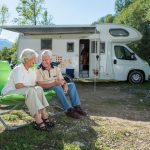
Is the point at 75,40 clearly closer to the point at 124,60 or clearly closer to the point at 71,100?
the point at 124,60

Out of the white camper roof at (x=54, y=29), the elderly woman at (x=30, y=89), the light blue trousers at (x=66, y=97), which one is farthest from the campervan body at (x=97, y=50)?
the elderly woman at (x=30, y=89)

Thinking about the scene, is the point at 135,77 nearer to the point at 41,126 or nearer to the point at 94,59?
the point at 94,59

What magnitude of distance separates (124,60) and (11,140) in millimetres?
9877

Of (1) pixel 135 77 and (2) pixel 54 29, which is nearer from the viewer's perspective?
(2) pixel 54 29

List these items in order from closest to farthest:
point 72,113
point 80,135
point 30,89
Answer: point 30,89 → point 80,135 → point 72,113

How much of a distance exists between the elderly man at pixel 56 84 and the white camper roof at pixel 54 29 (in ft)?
20.5

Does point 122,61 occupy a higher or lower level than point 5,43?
lower

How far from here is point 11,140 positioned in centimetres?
560

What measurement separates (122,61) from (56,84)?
8.45 metres

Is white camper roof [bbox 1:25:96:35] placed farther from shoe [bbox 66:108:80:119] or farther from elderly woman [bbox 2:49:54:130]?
elderly woman [bbox 2:49:54:130]

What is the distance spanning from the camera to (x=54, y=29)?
45.1 ft

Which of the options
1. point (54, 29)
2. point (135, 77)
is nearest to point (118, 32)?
point (135, 77)

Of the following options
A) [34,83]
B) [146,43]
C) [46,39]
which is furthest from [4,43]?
[34,83]

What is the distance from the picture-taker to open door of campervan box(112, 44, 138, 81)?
14.8 metres
